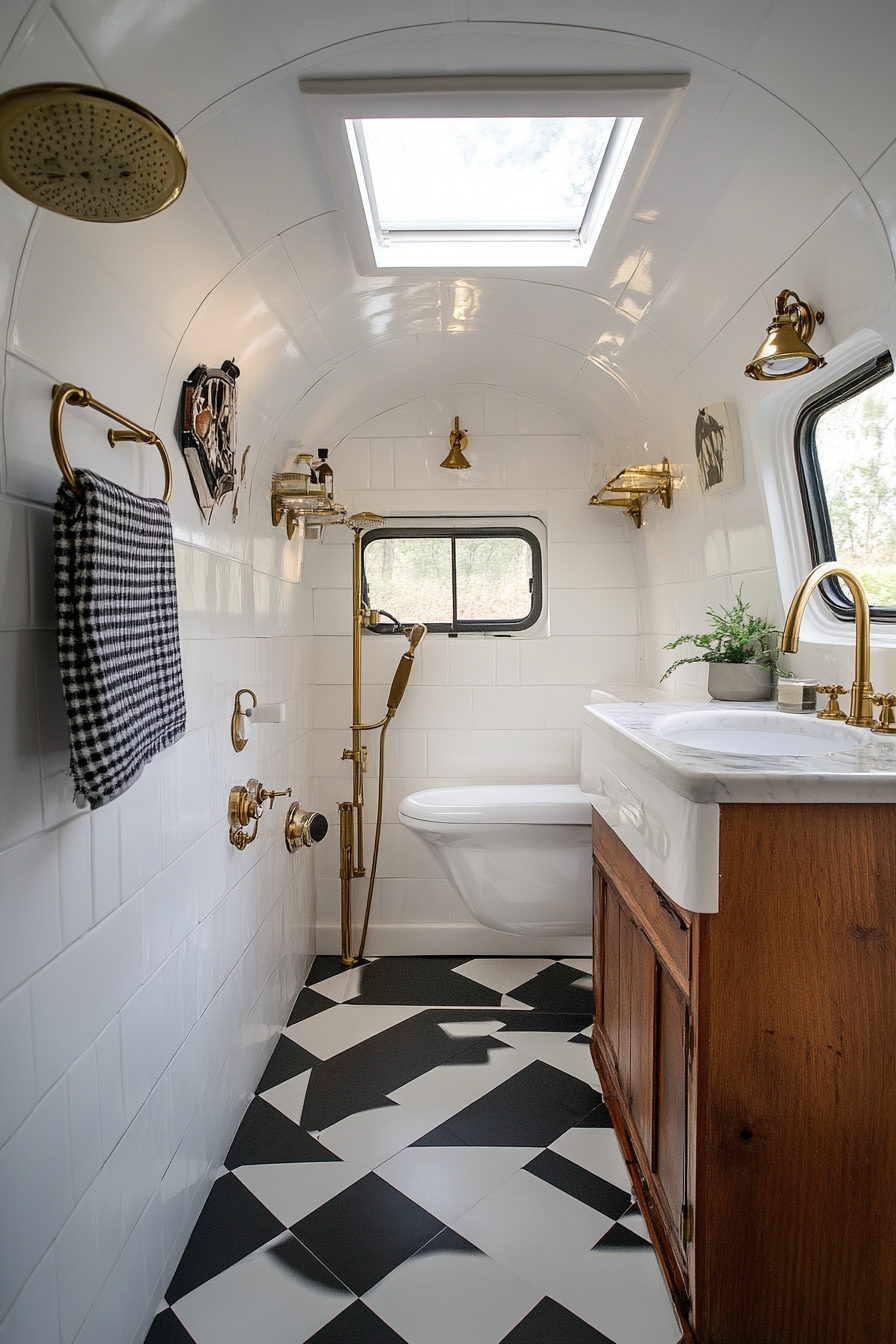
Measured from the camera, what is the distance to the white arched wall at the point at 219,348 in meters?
1.05

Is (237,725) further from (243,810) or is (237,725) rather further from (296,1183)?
(296,1183)

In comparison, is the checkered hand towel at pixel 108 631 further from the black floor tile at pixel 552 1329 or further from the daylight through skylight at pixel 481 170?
the black floor tile at pixel 552 1329

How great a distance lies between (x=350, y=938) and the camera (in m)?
3.23

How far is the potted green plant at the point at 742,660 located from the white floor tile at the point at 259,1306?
1.58 metres

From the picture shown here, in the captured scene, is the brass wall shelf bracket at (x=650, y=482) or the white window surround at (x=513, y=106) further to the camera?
the brass wall shelf bracket at (x=650, y=482)

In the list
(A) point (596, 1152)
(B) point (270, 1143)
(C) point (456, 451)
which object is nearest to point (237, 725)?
(B) point (270, 1143)

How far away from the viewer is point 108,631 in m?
1.13

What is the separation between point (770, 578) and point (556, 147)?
1135 millimetres

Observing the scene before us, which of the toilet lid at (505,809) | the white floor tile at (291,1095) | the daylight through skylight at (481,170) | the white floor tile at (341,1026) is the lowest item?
the white floor tile at (291,1095)

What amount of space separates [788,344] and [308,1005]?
2440mm

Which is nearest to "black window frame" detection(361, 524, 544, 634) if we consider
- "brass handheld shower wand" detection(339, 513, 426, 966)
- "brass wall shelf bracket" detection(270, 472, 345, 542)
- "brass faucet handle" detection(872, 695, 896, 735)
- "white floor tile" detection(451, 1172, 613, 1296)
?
"brass handheld shower wand" detection(339, 513, 426, 966)

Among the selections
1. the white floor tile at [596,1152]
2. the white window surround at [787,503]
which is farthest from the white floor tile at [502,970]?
the white window surround at [787,503]

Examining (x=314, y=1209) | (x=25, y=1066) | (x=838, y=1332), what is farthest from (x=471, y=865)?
(x=25, y=1066)

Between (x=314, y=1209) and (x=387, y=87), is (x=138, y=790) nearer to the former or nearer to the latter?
(x=314, y=1209)
